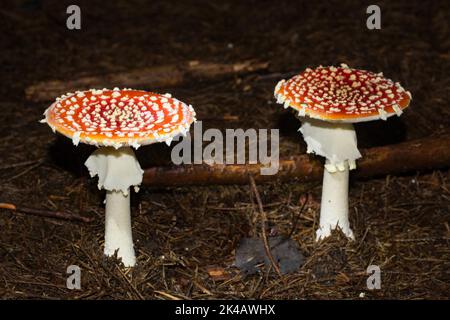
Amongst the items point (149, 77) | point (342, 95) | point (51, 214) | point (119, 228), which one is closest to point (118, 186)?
point (119, 228)

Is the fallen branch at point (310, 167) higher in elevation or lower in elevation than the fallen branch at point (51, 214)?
higher

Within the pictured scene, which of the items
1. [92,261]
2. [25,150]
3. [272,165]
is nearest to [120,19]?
[25,150]

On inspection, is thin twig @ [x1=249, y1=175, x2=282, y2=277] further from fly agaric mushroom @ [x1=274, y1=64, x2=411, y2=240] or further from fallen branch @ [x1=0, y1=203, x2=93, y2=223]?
fallen branch @ [x1=0, y1=203, x2=93, y2=223]

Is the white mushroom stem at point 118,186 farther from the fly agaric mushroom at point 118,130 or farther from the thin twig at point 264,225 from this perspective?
the thin twig at point 264,225

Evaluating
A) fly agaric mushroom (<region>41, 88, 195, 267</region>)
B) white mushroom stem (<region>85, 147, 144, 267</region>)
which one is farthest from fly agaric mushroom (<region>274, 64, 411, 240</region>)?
white mushroom stem (<region>85, 147, 144, 267</region>)

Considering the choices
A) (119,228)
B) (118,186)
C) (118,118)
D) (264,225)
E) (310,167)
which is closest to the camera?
(118,118)

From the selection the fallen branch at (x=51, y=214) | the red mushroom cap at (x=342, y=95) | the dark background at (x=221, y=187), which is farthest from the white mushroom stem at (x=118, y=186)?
the red mushroom cap at (x=342, y=95)

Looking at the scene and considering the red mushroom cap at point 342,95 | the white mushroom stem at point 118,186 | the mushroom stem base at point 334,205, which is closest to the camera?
the red mushroom cap at point 342,95

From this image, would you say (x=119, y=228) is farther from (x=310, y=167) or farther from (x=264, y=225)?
(x=310, y=167)
